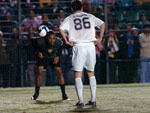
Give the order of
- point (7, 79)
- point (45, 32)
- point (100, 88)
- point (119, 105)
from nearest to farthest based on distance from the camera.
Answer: point (119, 105), point (45, 32), point (100, 88), point (7, 79)

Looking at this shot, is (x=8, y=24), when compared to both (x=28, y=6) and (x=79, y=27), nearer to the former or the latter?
(x=28, y=6)

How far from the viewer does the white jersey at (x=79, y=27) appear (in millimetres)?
9086

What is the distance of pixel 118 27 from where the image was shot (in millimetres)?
14969

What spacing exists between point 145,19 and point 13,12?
393cm

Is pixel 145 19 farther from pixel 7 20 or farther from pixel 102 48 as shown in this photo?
pixel 7 20

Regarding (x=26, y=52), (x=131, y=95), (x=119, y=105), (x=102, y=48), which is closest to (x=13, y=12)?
(x=26, y=52)

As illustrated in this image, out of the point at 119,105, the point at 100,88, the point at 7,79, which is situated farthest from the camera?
the point at 7,79

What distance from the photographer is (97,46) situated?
582 inches

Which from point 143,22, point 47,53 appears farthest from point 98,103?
point 143,22

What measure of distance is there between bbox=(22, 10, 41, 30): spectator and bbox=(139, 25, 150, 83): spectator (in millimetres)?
3064

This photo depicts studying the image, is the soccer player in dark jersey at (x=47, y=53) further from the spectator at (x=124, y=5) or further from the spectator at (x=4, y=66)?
the spectator at (x=124, y=5)

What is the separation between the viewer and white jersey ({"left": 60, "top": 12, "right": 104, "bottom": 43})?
9.09 metres

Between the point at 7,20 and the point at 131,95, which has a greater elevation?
the point at 7,20

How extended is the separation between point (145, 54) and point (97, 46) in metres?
1.42
